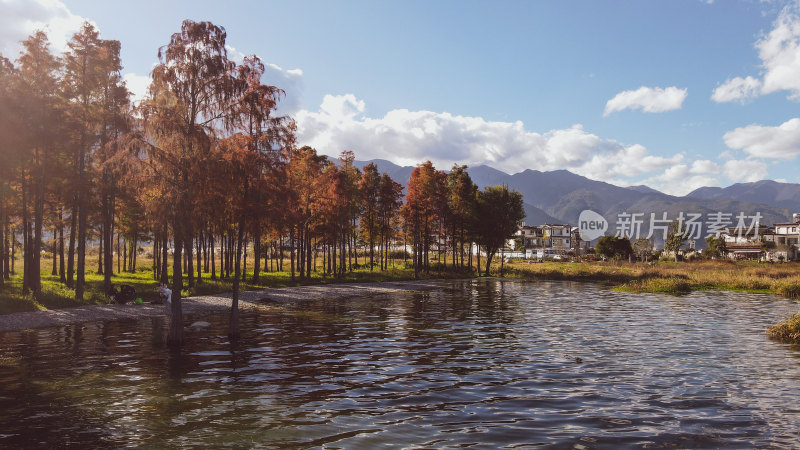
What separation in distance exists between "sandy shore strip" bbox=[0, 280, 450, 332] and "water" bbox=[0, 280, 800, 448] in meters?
2.50

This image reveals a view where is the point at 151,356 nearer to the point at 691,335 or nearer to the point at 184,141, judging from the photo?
the point at 184,141

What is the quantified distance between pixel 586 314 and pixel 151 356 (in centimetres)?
2905

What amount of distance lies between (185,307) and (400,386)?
80.7ft

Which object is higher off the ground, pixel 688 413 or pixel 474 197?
pixel 474 197

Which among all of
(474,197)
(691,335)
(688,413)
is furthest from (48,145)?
(474,197)

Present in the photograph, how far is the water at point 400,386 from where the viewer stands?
37.6 ft

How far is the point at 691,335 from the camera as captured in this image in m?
26.2

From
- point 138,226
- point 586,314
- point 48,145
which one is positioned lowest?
point 586,314

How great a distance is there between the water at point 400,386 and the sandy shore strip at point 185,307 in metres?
2.50

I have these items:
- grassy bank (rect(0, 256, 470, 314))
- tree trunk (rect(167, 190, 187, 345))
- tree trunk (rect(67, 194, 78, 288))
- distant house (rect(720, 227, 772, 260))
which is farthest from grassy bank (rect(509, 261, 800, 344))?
distant house (rect(720, 227, 772, 260))

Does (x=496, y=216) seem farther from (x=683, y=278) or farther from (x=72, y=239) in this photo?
(x=72, y=239)

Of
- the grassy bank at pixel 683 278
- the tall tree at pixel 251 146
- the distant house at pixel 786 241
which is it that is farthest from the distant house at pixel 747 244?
the tall tree at pixel 251 146

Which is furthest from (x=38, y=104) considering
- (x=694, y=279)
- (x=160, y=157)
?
(x=694, y=279)

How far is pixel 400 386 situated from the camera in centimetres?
1602
